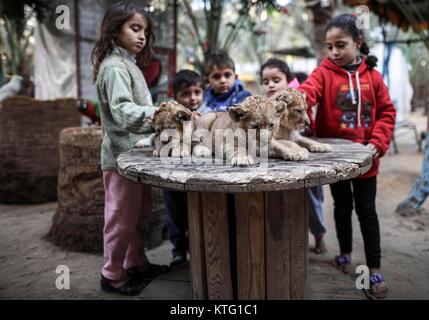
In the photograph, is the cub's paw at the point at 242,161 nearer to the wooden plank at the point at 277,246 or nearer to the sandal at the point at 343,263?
the wooden plank at the point at 277,246

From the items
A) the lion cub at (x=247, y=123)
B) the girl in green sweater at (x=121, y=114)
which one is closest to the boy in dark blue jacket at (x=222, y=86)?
the girl in green sweater at (x=121, y=114)

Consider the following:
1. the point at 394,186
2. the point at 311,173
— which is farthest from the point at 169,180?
the point at 394,186

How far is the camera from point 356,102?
9.21 feet

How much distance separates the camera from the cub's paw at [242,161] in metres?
1.91

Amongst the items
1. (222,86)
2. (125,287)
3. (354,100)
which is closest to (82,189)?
(125,287)

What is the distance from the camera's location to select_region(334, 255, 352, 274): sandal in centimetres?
333

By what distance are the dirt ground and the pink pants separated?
0.27 meters

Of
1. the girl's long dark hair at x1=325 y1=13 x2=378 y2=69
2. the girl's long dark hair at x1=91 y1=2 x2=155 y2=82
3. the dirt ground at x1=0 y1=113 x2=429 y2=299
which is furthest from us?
the dirt ground at x1=0 y1=113 x2=429 y2=299

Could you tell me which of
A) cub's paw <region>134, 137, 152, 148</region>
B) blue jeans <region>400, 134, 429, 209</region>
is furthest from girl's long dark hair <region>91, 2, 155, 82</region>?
blue jeans <region>400, 134, 429, 209</region>

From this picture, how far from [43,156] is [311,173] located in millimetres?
4785

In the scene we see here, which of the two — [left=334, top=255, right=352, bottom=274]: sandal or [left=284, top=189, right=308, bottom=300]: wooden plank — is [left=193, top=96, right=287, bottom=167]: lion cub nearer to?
[left=284, top=189, right=308, bottom=300]: wooden plank

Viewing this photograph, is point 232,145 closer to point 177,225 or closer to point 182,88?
point 182,88

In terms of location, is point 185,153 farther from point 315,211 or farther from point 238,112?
point 315,211

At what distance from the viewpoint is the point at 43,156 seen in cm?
556
